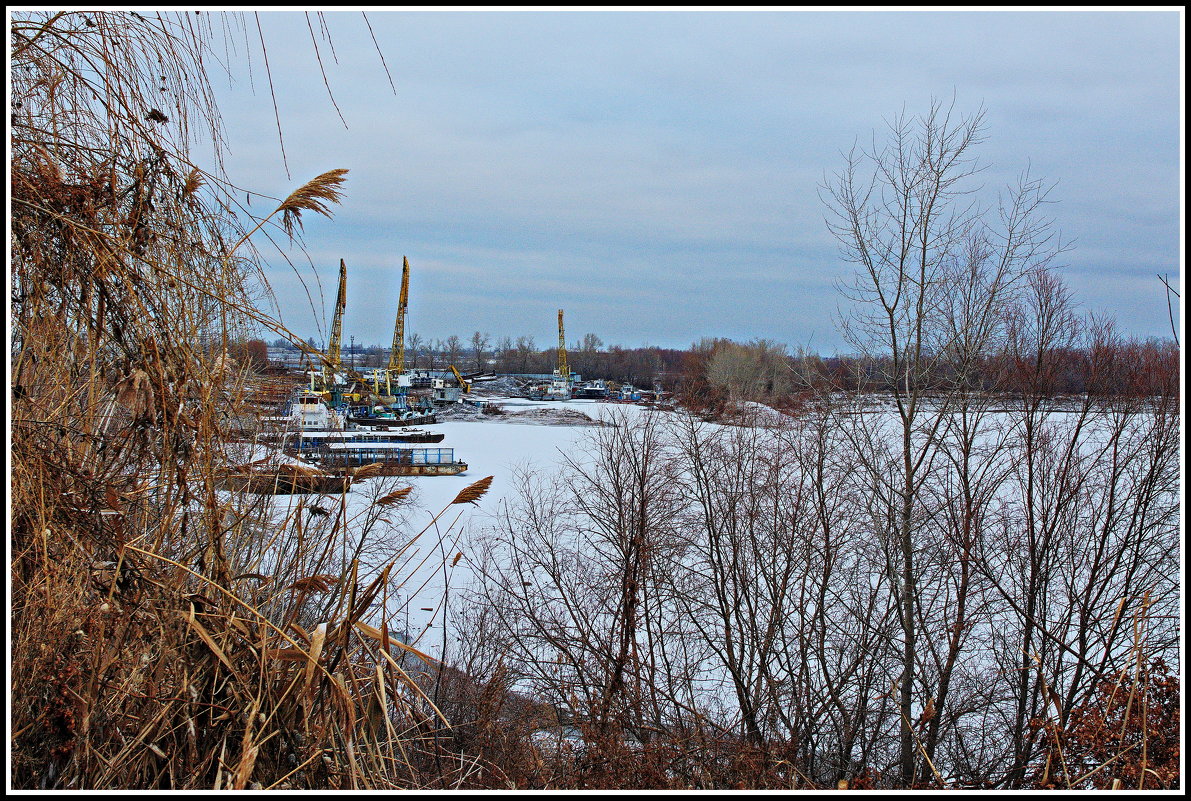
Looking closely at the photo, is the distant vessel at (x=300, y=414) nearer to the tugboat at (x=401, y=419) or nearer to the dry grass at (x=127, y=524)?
the dry grass at (x=127, y=524)

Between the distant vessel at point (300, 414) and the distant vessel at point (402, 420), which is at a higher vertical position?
the distant vessel at point (300, 414)

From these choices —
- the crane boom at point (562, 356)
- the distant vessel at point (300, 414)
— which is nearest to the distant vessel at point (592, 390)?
the crane boom at point (562, 356)

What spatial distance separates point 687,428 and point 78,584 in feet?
34.3

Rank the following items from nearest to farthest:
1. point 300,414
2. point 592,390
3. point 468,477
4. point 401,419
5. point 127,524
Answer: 1. point 127,524
2. point 300,414
3. point 468,477
4. point 401,419
5. point 592,390

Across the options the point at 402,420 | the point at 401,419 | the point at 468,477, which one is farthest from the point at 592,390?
the point at 468,477

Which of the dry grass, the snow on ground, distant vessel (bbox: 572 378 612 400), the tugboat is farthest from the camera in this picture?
distant vessel (bbox: 572 378 612 400)

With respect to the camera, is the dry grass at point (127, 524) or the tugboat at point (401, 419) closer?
the dry grass at point (127, 524)

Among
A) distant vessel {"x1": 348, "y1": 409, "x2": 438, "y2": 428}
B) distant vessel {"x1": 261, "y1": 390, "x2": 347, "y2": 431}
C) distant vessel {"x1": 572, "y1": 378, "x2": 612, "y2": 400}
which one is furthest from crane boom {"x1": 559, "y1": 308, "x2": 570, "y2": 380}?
distant vessel {"x1": 261, "y1": 390, "x2": 347, "y2": 431}

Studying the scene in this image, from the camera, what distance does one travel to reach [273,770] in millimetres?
1435

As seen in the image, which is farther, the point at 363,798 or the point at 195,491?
the point at 195,491

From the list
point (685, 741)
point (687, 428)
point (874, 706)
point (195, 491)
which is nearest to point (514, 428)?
point (687, 428)

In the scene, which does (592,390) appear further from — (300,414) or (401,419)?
(300,414)

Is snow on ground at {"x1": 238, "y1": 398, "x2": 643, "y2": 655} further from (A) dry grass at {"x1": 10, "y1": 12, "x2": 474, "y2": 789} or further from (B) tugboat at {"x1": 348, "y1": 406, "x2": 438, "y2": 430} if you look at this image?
(A) dry grass at {"x1": 10, "y1": 12, "x2": 474, "y2": 789}

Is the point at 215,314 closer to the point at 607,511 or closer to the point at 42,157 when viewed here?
the point at 42,157
